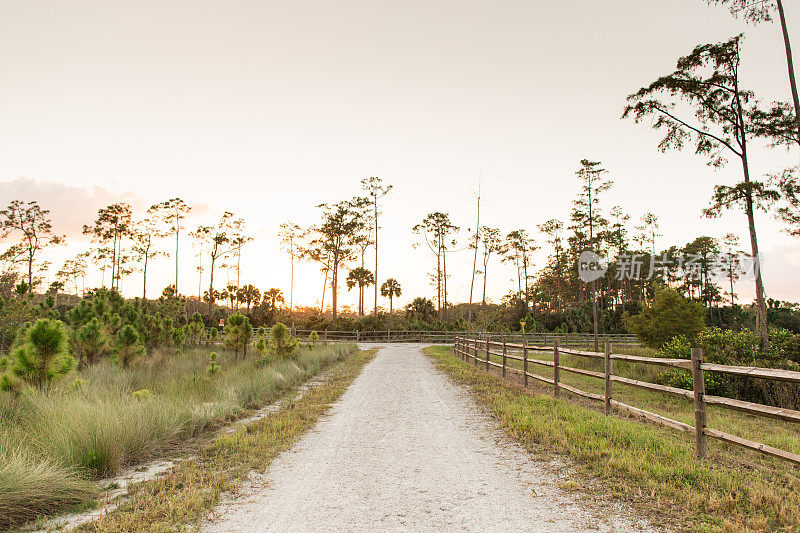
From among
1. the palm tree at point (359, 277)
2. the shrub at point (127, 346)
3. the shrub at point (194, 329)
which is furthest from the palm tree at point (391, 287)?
the shrub at point (127, 346)

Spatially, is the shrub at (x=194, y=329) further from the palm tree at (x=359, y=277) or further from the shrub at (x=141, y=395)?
the palm tree at (x=359, y=277)

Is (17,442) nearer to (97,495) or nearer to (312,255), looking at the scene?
(97,495)

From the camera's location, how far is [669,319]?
25.5 metres

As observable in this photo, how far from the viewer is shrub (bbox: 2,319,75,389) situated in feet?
23.8

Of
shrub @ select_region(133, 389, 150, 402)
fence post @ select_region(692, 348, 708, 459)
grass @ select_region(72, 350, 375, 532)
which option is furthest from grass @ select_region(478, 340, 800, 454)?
shrub @ select_region(133, 389, 150, 402)

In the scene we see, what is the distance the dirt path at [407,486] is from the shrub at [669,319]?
2241 cm

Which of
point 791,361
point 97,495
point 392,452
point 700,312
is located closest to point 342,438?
point 392,452

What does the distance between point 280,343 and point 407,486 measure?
14283mm

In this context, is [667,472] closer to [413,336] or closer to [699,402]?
[699,402]

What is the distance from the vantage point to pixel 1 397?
22.8ft

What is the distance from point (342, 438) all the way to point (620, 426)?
3883 millimetres

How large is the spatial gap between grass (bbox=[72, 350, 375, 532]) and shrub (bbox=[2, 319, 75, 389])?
3504 mm

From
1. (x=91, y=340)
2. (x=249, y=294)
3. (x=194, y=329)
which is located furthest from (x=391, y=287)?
(x=91, y=340)

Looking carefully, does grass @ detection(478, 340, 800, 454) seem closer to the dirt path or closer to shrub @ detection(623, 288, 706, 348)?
the dirt path
